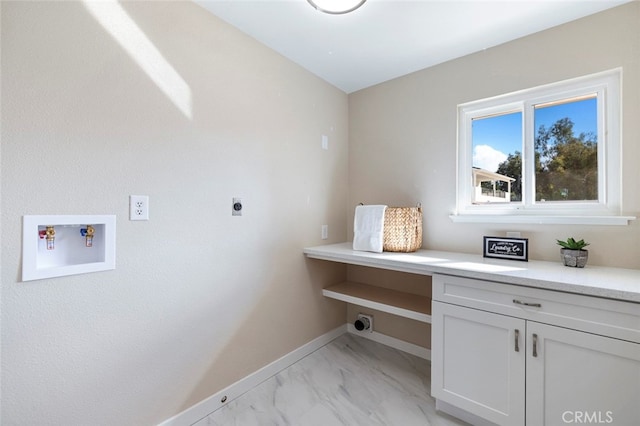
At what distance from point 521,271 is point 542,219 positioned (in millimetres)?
547

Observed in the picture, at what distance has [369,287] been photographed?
240 cm

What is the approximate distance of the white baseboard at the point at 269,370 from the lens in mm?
1472

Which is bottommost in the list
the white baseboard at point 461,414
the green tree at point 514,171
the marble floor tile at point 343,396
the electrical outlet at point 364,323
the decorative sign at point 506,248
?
the marble floor tile at point 343,396

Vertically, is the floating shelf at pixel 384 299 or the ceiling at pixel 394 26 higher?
the ceiling at pixel 394 26

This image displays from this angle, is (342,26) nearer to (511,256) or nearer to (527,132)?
(527,132)

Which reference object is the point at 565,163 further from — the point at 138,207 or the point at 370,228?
the point at 138,207

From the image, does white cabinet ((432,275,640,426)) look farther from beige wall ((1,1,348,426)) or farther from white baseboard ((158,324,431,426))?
beige wall ((1,1,348,426))

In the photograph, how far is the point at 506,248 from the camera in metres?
1.71

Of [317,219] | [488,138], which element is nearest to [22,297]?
[317,219]

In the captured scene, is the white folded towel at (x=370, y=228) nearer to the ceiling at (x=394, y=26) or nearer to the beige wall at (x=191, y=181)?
the beige wall at (x=191, y=181)

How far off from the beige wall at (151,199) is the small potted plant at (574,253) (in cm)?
169

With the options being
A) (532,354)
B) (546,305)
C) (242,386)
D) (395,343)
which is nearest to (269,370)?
(242,386)

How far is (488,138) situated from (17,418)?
291 centimetres

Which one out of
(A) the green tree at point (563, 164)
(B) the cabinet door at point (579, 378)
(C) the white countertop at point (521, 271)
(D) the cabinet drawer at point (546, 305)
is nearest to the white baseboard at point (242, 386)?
(C) the white countertop at point (521, 271)
